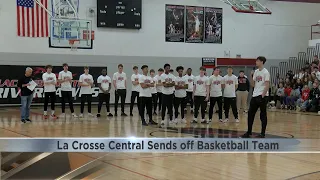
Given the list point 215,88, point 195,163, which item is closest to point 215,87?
point 215,88

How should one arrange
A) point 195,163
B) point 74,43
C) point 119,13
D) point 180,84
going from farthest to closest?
point 119,13 < point 74,43 < point 180,84 < point 195,163

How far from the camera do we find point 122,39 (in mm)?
21562

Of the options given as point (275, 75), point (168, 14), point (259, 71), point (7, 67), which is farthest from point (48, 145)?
point (275, 75)

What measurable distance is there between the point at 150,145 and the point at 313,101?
13105 millimetres

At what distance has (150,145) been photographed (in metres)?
7.21

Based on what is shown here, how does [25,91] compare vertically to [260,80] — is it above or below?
below

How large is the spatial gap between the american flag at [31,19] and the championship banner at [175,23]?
655 centimetres

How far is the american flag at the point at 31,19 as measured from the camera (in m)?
19.4

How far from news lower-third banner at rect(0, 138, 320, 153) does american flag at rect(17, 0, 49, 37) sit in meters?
13.1

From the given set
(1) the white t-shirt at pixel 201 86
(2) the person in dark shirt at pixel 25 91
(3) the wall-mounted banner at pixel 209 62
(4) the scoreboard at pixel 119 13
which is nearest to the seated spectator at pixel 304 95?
(3) the wall-mounted banner at pixel 209 62

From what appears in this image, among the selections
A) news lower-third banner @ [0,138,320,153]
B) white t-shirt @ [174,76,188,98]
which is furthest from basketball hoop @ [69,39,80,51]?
news lower-third banner @ [0,138,320,153]

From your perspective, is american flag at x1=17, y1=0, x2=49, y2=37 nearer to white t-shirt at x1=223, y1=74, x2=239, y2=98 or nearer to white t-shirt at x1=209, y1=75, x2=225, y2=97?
white t-shirt at x1=209, y1=75, x2=225, y2=97

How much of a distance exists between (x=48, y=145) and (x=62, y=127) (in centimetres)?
586

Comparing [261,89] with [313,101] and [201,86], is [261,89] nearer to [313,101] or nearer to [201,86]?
[201,86]
